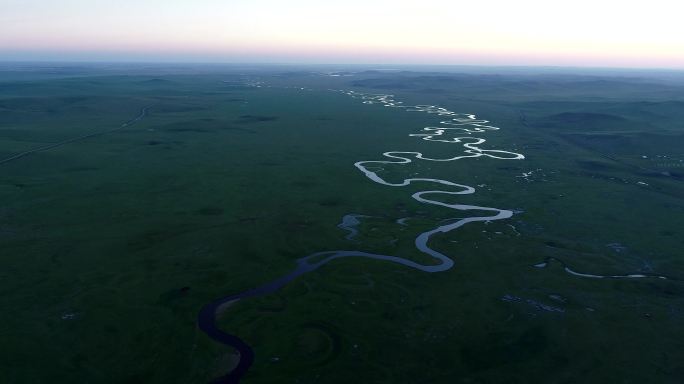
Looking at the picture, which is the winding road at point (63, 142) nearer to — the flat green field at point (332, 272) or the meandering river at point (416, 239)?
the flat green field at point (332, 272)

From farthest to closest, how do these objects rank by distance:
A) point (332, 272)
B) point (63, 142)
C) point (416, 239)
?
point (63, 142), point (416, 239), point (332, 272)

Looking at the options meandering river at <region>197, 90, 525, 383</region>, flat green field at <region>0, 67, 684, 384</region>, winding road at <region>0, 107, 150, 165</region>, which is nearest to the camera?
flat green field at <region>0, 67, 684, 384</region>

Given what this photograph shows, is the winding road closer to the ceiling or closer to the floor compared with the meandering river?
closer to the ceiling

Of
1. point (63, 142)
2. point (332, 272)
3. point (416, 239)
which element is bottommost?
point (332, 272)

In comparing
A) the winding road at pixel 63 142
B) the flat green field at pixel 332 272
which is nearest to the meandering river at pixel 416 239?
the flat green field at pixel 332 272

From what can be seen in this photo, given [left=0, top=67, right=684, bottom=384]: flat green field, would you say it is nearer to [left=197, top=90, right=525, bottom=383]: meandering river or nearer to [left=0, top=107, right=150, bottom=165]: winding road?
[left=197, top=90, right=525, bottom=383]: meandering river

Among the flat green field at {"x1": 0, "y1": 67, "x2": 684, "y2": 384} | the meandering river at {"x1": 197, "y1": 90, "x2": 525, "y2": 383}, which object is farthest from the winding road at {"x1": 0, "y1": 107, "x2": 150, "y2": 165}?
the meandering river at {"x1": 197, "y1": 90, "x2": 525, "y2": 383}

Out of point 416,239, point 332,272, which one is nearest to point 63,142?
point 332,272

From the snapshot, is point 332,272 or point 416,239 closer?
point 332,272

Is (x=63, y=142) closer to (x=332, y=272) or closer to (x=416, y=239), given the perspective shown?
(x=332, y=272)

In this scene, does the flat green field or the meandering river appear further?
the meandering river
